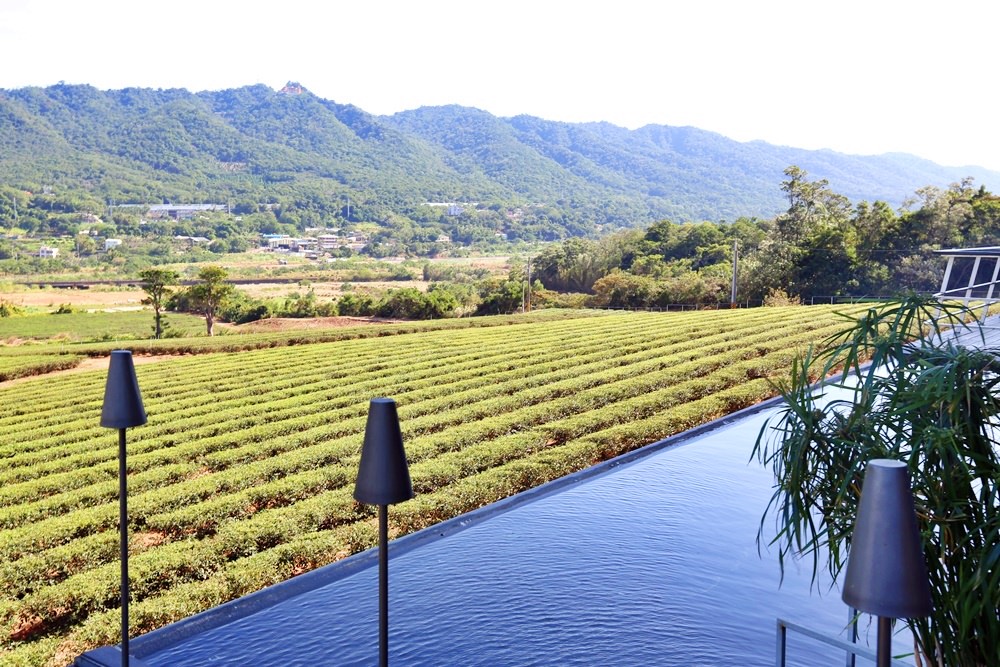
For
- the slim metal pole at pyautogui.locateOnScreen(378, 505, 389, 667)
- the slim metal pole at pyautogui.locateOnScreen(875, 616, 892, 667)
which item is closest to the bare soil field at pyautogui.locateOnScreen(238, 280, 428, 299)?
the slim metal pole at pyautogui.locateOnScreen(378, 505, 389, 667)

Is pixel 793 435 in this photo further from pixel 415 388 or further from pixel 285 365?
pixel 285 365

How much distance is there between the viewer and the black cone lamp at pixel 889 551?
4.00 ft

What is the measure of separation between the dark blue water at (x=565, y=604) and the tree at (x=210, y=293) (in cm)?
Answer: 965

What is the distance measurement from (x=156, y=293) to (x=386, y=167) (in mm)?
16995

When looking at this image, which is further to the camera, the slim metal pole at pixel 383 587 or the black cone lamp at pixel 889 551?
the slim metal pole at pixel 383 587

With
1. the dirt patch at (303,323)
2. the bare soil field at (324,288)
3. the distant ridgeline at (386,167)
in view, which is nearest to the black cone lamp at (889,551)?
the dirt patch at (303,323)

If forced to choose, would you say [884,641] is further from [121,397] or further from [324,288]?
[324,288]

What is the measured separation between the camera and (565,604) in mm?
3977

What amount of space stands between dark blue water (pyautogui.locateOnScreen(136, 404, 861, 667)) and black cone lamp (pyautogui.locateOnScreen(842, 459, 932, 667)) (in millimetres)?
2317

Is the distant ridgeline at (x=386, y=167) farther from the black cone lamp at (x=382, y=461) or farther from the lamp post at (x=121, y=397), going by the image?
the black cone lamp at (x=382, y=461)

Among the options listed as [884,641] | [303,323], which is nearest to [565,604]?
[884,641]

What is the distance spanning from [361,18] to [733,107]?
60.2 ft

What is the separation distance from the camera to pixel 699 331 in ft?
50.4

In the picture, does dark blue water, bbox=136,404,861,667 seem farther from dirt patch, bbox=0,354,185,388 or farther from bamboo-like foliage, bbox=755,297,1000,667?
dirt patch, bbox=0,354,185,388
